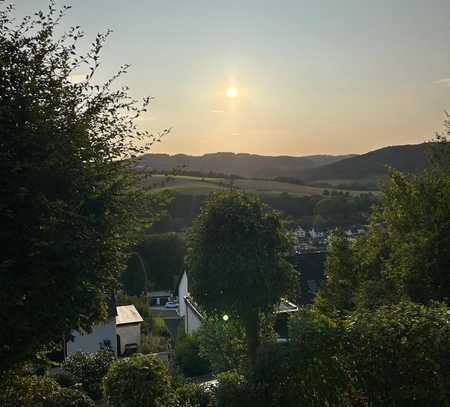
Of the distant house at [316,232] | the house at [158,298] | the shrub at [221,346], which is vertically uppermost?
the shrub at [221,346]

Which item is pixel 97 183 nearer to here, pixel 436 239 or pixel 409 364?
pixel 409 364

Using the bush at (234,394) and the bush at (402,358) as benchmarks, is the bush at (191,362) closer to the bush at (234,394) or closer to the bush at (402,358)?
the bush at (234,394)

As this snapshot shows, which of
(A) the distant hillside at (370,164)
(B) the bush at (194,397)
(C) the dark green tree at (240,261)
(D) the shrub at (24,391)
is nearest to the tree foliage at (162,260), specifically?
(A) the distant hillside at (370,164)

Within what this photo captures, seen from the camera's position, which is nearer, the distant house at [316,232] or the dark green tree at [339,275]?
the dark green tree at [339,275]

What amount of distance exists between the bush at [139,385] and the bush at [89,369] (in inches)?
201

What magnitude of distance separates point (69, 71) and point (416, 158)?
3710 inches

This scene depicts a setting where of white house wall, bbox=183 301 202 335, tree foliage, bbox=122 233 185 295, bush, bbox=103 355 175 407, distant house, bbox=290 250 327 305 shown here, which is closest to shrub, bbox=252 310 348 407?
bush, bbox=103 355 175 407

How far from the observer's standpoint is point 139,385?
29.6ft

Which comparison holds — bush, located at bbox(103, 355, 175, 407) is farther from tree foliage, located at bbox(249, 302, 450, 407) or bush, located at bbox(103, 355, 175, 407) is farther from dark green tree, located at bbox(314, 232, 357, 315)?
dark green tree, located at bbox(314, 232, 357, 315)

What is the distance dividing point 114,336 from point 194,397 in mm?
13763

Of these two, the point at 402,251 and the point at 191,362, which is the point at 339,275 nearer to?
the point at 402,251

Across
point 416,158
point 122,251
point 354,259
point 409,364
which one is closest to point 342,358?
point 409,364

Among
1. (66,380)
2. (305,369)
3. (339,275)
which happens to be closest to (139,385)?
(305,369)

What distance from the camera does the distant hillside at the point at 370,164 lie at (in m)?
95.7
